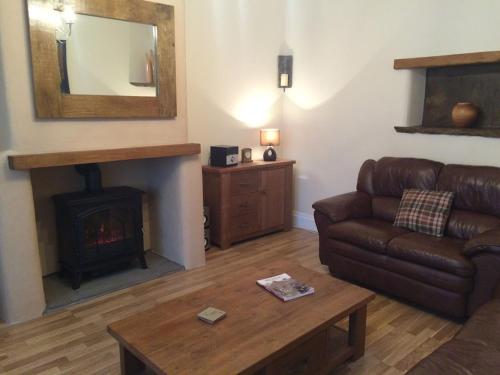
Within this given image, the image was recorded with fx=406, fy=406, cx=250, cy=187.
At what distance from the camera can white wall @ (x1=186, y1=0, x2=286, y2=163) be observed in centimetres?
399

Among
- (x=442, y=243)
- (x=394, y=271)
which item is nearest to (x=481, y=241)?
(x=442, y=243)

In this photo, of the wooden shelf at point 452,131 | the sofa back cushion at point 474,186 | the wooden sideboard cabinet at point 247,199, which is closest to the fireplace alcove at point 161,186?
the wooden sideboard cabinet at point 247,199

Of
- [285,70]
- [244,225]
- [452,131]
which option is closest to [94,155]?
[244,225]

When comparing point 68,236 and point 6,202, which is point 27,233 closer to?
point 6,202

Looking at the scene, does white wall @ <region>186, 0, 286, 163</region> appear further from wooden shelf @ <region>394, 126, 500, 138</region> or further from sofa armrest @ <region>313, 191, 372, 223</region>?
wooden shelf @ <region>394, 126, 500, 138</region>

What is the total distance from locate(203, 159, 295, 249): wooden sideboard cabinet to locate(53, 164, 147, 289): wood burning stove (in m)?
0.82

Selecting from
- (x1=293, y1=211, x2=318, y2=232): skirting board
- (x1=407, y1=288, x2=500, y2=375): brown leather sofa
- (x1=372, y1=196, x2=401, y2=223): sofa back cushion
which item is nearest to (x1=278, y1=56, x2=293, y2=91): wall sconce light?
(x1=293, y1=211, x2=318, y2=232): skirting board

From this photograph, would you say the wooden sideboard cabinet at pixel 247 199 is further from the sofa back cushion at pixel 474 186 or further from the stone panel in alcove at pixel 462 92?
the sofa back cushion at pixel 474 186

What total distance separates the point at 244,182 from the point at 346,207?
112 centimetres

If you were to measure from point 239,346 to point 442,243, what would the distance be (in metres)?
1.75

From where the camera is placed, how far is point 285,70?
459 centimetres

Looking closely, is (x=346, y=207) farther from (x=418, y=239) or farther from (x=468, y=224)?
(x=468, y=224)

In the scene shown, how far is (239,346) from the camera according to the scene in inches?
68.3

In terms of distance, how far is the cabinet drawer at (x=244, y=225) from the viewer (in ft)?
13.4
